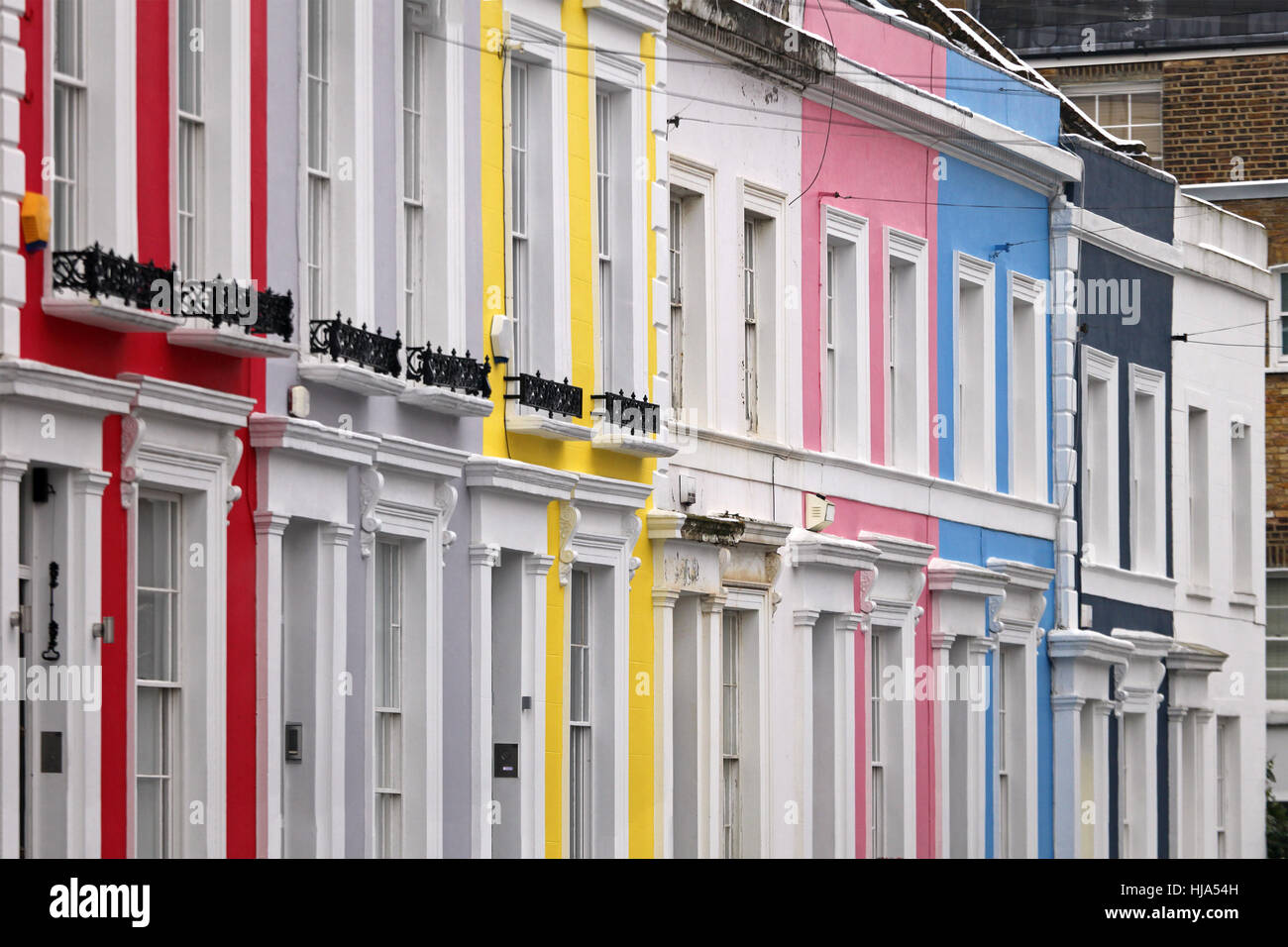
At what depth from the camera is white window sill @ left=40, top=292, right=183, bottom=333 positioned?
1675 cm

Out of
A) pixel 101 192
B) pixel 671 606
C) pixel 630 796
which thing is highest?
pixel 101 192

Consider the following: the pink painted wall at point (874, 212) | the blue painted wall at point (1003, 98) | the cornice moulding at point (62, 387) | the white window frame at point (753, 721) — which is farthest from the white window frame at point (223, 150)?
the blue painted wall at point (1003, 98)

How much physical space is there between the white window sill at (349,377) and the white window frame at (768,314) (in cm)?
684

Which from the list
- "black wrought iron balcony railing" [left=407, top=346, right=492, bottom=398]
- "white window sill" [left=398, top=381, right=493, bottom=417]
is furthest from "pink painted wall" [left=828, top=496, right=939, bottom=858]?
"white window sill" [left=398, top=381, right=493, bottom=417]

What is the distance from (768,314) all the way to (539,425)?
4.97 meters

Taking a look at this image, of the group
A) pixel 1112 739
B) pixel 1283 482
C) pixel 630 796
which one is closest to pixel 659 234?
pixel 630 796

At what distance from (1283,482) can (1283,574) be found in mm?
1325

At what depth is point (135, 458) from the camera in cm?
1748

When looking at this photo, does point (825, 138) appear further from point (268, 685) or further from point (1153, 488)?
point (268, 685)

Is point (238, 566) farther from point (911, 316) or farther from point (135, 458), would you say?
point (911, 316)

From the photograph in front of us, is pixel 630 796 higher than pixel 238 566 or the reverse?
the reverse

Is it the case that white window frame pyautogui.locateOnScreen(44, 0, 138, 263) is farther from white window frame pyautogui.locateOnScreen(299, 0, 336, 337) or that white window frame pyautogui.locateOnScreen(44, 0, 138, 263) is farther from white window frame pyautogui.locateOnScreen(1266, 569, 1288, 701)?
white window frame pyautogui.locateOnScreen(1266, 569, 1288, 701)

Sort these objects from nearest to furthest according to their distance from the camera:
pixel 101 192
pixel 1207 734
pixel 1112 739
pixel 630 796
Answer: pixel 101 192
pixel 630 796
pixel 1112 739
pixel 1207 734

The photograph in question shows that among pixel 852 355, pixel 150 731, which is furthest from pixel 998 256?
pixel 150 731
